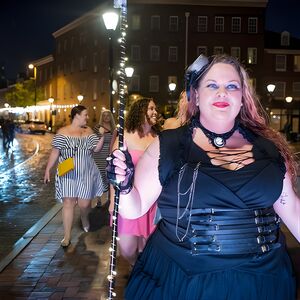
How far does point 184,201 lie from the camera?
230 cm

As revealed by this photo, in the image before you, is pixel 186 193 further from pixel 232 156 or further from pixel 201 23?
pixel 201 23

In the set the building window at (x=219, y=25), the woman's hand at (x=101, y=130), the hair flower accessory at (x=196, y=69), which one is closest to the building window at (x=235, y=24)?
the building window at (x=219, y=25)

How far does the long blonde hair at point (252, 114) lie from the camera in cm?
255

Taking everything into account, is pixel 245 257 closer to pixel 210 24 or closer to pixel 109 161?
pixel 109 161

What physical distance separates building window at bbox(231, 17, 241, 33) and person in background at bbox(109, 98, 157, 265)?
157ft

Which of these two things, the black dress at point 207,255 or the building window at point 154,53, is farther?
the building window at point 154,53

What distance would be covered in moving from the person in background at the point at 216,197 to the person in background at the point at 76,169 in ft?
14.5

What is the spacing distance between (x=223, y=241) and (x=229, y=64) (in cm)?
90

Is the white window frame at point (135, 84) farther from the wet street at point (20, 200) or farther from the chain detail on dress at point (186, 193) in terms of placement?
the chain detail on dress at point (186, 193)

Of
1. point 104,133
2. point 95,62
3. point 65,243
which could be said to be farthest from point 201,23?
point 65,243

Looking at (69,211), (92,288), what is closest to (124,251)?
(92,288)

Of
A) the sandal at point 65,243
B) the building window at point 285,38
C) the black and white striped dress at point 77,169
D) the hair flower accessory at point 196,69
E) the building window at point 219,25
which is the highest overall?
the building window at point 219,25

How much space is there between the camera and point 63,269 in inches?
222

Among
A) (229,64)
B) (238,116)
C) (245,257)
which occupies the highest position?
(229,64)
